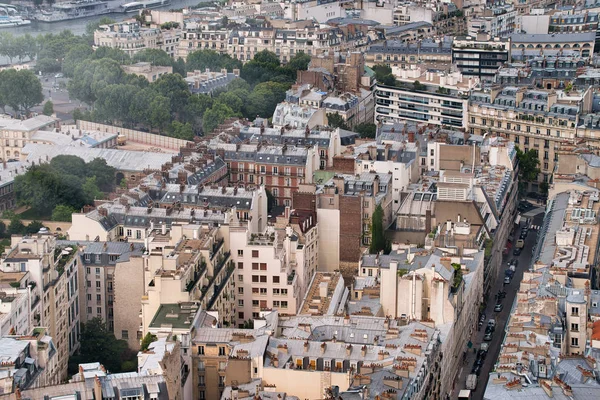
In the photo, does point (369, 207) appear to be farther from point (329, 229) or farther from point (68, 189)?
point (68, 189)

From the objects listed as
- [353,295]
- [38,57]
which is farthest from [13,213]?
[38,57]

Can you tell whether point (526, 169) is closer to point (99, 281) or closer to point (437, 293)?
point (437, 293)

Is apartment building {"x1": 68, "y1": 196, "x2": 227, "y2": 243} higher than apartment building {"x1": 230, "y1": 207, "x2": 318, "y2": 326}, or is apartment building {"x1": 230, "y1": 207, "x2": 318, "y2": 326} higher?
apartment building {"x1": 68, "y1": 196, "x2": 227, "y2": 243}

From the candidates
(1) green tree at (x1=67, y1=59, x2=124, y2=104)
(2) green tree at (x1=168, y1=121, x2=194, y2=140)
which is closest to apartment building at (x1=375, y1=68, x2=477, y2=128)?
(2) green tree at (x1=168, y1=121, x2=194, y2=140)

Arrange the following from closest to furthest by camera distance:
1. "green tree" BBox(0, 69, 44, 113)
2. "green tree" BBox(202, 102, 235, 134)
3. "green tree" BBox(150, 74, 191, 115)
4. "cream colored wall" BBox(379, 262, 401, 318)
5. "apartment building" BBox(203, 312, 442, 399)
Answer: "apartment building" BBox(203, 312, 442, 399) → "cream colored wall" BBox(379, 262, 401, 318) → "green tree" BBox(202, 102, 235, 134) → "green tree" BBox(150, 74, 191, 115) → "green tree" BBox(0, 69, 44, 113)

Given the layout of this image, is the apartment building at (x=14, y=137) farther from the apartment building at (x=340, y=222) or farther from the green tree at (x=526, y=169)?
the green tree at (x=526, y=169)

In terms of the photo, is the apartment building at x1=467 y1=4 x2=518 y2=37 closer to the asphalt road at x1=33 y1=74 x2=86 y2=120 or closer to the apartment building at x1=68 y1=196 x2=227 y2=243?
the asphalt road at x1=33 y1=74 x2=86 y2=120

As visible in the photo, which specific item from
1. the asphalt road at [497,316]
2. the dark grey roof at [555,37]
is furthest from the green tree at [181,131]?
the dark grey roof at [555,37]

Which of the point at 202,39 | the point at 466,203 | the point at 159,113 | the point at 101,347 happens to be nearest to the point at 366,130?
the point at 159,113

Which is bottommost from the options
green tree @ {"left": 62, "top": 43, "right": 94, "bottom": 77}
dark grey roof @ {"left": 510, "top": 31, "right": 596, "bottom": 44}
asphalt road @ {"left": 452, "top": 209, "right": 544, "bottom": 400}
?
asphalt road @ {"left": 452, "top": 209, "right": 544, "bottom": 400}
